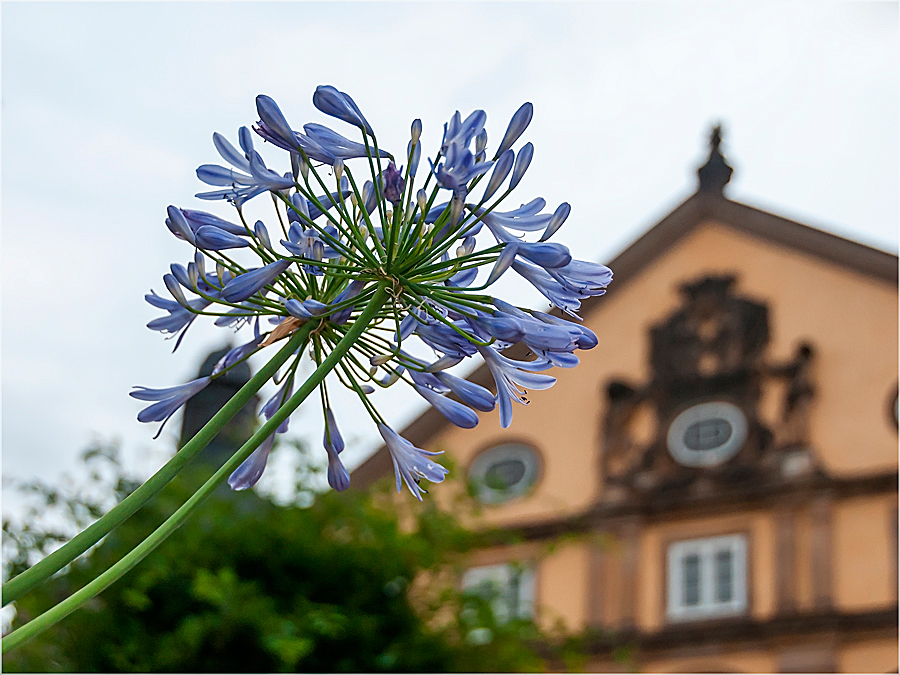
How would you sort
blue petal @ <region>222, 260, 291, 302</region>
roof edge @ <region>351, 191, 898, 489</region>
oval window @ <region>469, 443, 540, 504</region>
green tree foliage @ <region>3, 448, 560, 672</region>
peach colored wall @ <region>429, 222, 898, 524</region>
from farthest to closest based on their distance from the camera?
oval window @ <region>469, 443, 540, 504</region>, roof edge @ <region>351, 191, 898, 489</region>, peach colored wall @ <region>429, 222, 898, 524</region>, green tree foliage @ <region>3, 448, 560, 672</region>, blue petal @ <region>222, 260, 291, 302</region>

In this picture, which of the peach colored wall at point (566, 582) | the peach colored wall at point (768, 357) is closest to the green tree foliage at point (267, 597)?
the peach colored wall at point (768, 357)

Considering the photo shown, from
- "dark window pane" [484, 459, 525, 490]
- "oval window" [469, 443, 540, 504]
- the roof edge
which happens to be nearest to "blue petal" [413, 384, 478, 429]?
the roof edge

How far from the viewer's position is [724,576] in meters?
12.1

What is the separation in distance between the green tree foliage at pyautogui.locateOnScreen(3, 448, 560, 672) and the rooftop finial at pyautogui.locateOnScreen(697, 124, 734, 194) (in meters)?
9.69

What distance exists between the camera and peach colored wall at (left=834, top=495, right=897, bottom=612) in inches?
444

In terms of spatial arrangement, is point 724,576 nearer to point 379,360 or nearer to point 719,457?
point 719,457

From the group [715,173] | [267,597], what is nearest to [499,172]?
[267,597]

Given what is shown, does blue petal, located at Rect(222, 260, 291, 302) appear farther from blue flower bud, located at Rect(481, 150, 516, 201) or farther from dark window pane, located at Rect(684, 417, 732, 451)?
dark window pane, located at Rect(684, 417, 732, 451)

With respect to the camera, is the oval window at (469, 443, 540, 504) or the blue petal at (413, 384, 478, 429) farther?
the oval window at (469, 443, 540, 504)

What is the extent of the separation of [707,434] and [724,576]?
1.54m

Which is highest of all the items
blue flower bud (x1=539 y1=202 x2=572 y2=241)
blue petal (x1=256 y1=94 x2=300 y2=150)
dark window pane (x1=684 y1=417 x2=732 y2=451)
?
dark window pane (x1=684 y1=417 x2=732 y2=451)

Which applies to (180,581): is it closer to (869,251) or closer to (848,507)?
(848,507)

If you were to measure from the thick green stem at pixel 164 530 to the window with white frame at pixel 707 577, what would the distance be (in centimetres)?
1143

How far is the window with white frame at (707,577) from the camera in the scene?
11930mm
